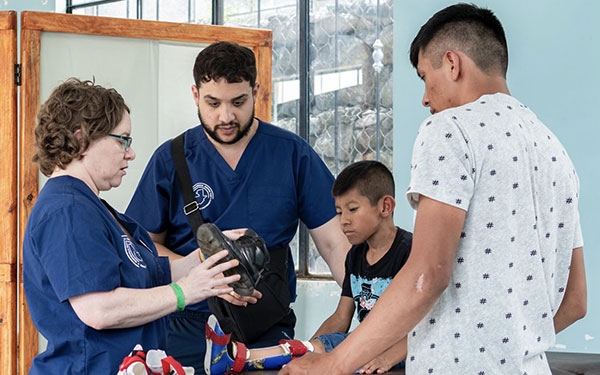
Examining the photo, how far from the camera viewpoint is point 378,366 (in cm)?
190

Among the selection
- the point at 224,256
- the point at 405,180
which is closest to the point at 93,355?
the point at 224,256

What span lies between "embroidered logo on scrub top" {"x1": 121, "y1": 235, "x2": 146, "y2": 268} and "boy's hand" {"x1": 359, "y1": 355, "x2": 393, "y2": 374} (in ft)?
2.13

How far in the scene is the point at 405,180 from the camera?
11.3ft

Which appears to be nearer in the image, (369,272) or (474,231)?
(474,231)

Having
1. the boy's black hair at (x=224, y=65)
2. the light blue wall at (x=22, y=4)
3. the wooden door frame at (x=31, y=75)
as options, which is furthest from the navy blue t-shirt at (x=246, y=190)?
the light blue wall at (x=22, y=4)

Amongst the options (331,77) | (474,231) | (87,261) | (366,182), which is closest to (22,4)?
(331,77)

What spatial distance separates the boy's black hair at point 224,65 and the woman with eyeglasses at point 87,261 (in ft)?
1.75

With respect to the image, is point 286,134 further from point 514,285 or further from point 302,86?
point 302,86

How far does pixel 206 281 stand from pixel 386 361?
559 mm

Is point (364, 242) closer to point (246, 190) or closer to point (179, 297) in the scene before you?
point (246, 190)

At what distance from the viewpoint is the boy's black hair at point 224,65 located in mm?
2227

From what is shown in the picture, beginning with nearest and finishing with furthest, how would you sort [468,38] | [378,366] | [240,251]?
[468,38] < [240,251] < [378,366]

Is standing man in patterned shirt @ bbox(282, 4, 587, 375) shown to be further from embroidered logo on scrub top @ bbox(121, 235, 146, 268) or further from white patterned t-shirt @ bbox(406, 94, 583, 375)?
embroidered logo on scrub top @ bbox(121, 235, 146, 268)

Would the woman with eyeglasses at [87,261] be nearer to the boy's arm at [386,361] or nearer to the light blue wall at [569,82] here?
the boy's arm at [386,361]
